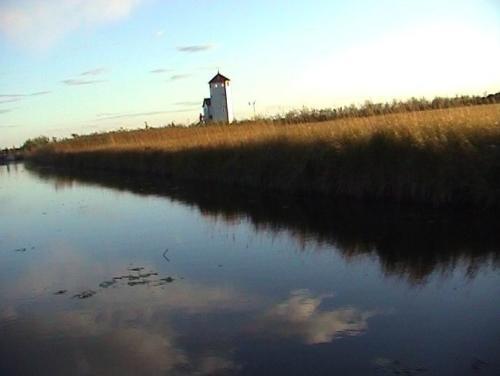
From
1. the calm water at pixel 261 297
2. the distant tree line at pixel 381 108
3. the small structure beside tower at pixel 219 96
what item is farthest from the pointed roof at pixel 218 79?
the calm water at pixel 261 297

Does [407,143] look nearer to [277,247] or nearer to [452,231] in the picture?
[452,231]

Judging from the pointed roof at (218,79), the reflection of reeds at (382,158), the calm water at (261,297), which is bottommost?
the calm water at (261,297)

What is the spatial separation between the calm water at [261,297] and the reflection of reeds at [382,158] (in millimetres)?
815

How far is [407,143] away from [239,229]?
385 cm

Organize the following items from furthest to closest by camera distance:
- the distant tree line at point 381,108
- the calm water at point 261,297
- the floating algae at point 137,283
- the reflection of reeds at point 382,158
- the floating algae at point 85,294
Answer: the distant tree line at point 381,108 → the reflection of reeds at point 382,158 → the floating algae at point 137,283 → the floating algae at point 85,294 → the calm water at point 261,297

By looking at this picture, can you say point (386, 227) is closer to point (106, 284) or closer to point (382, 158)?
point (382, 158)

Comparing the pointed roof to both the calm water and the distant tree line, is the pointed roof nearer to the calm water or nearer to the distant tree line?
the distant tree line

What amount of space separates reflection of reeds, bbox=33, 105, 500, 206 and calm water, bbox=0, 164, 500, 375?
32.1 inches

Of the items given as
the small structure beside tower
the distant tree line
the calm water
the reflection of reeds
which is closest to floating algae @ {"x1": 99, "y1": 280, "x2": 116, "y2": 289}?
the calm water

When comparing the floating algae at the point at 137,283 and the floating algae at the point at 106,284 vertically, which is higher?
the floating algae at the point at 137,283

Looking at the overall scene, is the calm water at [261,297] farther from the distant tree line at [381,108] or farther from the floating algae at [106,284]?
the distant tree line at [381,108]

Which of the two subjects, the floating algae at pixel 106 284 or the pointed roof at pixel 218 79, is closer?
the floating algae at pixel 106 284

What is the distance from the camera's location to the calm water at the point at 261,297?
4957mm

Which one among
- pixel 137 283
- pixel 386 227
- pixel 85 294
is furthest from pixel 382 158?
Answer: pixel 85 294
